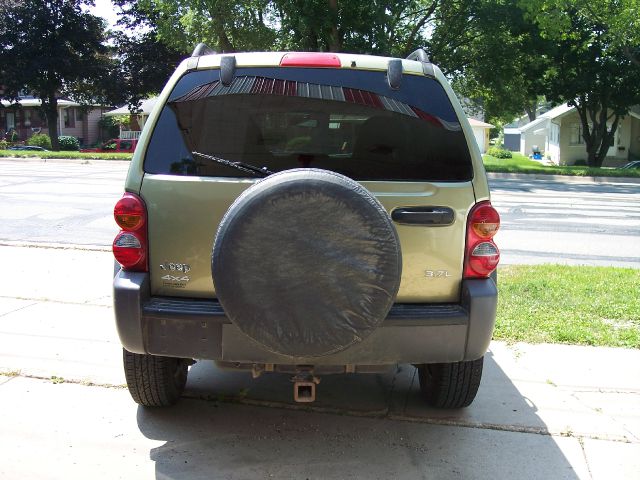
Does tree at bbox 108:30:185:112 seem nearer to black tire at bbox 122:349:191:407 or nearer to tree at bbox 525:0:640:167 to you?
tree at bbox 525:0:640:167

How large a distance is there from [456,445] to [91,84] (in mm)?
48033

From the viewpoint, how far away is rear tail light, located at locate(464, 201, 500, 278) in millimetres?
3451

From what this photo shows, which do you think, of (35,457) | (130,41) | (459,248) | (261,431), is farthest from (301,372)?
(130,41)

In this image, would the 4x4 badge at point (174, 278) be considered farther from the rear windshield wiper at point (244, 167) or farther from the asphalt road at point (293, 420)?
the asphalt road at point (293, 420)

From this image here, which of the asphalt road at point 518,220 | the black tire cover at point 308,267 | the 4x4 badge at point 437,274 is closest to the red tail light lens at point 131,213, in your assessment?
the black tire cover at point 308,267

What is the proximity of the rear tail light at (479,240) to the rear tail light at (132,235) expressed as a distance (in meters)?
1.61

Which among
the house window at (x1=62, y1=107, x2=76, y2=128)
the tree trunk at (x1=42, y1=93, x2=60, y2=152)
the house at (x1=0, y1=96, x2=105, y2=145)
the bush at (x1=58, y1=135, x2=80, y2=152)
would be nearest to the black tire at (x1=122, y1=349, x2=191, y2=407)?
the tree trunk at (x1=42, y1=93, x2=60, y2=152)

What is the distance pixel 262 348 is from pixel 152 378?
3.22 feet

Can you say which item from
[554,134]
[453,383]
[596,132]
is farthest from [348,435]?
[554,134]

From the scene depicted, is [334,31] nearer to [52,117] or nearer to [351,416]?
[351,416]

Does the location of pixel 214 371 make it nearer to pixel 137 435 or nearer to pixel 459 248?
pixel 137 435

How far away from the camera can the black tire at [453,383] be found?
12.9ft

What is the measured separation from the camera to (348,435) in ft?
12.7

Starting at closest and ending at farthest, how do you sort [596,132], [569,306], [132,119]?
[569,306] < [596,132] < [132,119]
